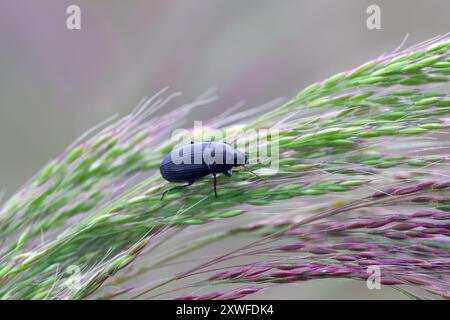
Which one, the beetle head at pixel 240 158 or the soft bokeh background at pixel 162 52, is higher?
the soft bokeh background at pixel 162 52

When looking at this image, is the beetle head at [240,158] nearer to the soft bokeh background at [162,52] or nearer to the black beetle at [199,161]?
the black beetle at [199,161]

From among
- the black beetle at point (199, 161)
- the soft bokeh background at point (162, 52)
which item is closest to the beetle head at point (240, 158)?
the black beetle at point (199, 161)

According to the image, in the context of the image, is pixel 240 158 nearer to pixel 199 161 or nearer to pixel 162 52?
pixel 199 161

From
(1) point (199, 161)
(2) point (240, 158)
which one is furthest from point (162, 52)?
(2) point (240, 158)

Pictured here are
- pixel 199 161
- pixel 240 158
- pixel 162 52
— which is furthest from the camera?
pixel 162 52

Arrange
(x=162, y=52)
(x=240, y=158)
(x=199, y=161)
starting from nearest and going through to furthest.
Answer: (x=240, y=158), (x=199, y=161), (x=162, y=52)

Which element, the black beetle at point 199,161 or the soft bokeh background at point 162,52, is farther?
the soft bokeh background at point 162,52
